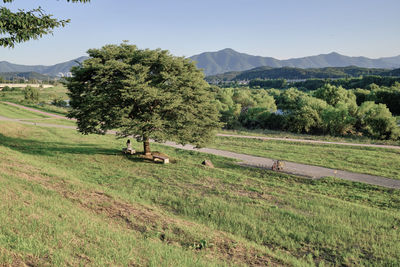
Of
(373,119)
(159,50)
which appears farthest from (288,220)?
(373,119)

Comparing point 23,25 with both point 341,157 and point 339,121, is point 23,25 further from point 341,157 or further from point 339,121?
point 339,121

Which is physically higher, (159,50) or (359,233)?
(159,50)

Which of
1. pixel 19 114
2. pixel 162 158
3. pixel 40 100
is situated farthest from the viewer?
pixel 40 100

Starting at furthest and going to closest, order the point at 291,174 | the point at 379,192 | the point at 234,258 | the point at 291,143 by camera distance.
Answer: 1. the point at 291,143
2. the point at 291,174
3. the point at 379,192
4. the point at 234,258

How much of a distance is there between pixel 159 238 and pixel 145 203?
3945mm

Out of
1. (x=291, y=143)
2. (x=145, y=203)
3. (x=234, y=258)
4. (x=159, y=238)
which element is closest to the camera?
(x=234, y=258)

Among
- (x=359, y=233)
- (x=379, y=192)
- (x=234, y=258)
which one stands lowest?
(x=379, y=192)

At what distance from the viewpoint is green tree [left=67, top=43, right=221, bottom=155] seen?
18052 mm

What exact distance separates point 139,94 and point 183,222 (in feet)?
34.4

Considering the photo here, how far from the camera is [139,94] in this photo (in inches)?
689

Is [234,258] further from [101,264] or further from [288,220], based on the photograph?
[288,220]

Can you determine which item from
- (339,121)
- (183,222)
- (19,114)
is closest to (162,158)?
(183,222)

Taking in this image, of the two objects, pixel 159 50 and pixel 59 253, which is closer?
pixel 59 253

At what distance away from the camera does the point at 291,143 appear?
39094 mm
